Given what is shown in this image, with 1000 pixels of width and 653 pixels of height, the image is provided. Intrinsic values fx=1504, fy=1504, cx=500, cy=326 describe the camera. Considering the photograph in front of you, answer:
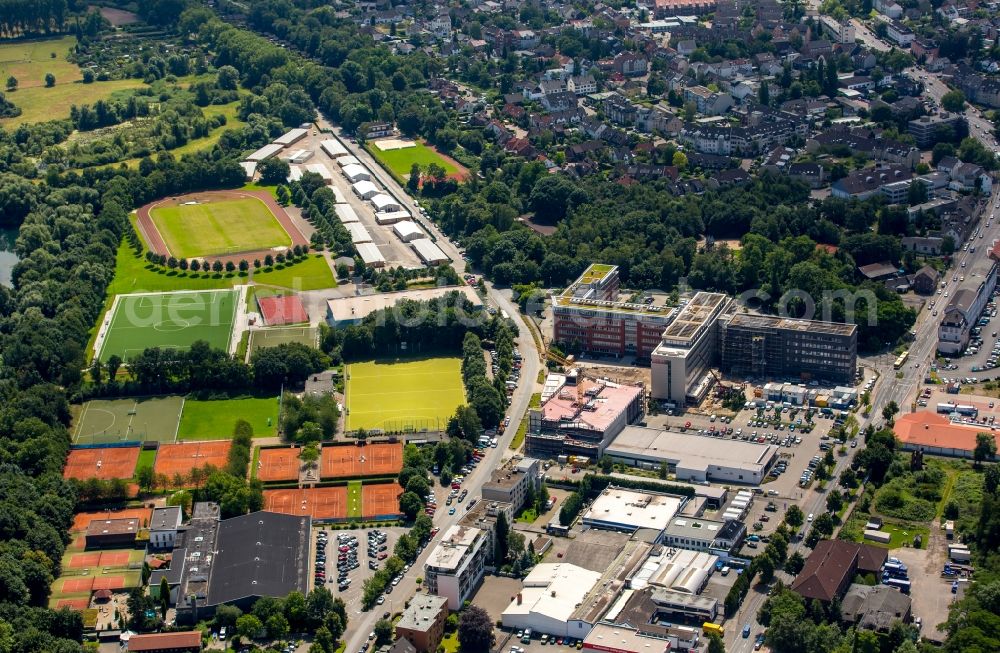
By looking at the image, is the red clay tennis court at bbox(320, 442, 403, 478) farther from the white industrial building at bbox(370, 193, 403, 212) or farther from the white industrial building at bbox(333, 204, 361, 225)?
the white industrial building at bbox(370, 193, 403, 212)

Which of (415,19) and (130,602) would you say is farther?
(415,19)

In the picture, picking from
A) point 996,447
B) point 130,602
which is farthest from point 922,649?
point 130,602

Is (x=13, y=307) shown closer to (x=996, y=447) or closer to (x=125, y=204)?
(x=125, y=204)

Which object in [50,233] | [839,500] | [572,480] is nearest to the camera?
[839,500]

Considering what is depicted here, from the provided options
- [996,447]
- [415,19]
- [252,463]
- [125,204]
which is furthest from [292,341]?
[415,19]

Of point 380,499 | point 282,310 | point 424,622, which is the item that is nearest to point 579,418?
point 380,499

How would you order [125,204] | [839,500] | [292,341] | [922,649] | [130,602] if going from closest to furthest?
[922,649] < [130,602] < [839,500] < [292,341] < [125,204]

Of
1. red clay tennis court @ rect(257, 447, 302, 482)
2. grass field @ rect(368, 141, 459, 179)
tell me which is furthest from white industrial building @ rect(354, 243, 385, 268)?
red clay tennis court @ rect(257, 447, 302, 482)
